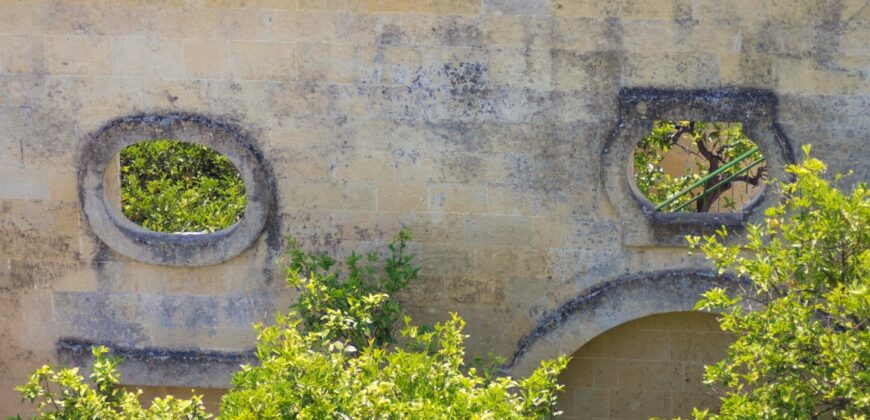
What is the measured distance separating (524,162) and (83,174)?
380 centimetres

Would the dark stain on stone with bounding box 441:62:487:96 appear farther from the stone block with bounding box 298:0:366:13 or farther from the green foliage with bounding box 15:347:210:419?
the green foliage with bounding box 15:347:210:419

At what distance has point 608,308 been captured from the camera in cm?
1317

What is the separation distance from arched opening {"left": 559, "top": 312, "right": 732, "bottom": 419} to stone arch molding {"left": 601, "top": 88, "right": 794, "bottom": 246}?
3.63 feet

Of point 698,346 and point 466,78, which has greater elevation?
point 466,78

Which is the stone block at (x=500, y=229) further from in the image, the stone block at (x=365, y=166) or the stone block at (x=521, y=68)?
the stone block at (x=521, y=68)

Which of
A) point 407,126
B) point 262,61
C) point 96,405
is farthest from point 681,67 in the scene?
point 96,405

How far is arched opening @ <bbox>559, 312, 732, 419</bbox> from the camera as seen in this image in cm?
1381

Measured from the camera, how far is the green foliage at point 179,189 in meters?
17.4

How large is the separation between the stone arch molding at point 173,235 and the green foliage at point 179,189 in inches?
138

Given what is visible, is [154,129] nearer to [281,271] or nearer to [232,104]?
[232,104]

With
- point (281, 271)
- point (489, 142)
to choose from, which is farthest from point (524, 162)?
point (281, 271)

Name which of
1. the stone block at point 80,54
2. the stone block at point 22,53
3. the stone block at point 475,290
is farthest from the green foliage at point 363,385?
the stone block at point 22,53

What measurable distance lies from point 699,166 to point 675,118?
244 inches

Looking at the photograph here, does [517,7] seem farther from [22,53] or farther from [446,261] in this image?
[22,53]
